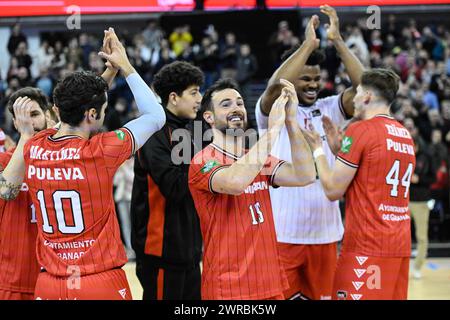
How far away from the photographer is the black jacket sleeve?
16.9 feet

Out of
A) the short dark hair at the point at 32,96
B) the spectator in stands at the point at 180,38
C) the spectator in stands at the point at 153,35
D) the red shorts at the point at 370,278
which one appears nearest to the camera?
the short dark hair at the point at 32,96

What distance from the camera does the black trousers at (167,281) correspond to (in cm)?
530

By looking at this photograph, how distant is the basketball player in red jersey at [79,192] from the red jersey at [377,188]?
161 centimetres

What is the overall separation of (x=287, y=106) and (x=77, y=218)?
147cm

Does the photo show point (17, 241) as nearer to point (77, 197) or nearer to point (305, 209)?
point (77, 197)

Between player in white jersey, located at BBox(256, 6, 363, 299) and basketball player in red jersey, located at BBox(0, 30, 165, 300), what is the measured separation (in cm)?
178

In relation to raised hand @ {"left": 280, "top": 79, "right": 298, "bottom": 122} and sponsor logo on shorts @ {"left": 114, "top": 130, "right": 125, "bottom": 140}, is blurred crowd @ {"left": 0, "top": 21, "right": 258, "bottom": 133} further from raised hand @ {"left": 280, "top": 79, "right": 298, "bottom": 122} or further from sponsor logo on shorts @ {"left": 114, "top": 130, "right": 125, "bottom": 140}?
sponsor logo on shorts @ {"left": 114, "top": 130, "right": 125, "bottom": 140}

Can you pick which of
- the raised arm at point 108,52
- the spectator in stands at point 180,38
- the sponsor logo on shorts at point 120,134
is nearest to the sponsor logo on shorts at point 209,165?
the sponsor logo on shorts at point 120,134

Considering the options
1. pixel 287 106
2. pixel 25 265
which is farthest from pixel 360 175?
pixel 25 265

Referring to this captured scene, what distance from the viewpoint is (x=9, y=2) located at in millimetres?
17547

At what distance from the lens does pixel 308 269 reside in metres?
5.69

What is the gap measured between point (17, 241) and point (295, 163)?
185 centimetres

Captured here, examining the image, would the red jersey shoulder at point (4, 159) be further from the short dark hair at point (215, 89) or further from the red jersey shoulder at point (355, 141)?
the red jersey shoulder at point (355, 141)
